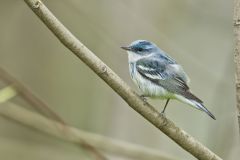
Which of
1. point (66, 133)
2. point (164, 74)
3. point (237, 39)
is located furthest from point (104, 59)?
point (237, 39)

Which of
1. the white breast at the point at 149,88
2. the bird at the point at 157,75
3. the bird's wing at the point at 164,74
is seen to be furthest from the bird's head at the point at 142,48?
the white breast at the point at 149,88

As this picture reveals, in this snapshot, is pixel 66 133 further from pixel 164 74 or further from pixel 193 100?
pixel 164 74

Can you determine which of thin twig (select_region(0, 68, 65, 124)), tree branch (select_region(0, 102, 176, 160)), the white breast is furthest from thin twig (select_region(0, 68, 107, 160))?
the white breast

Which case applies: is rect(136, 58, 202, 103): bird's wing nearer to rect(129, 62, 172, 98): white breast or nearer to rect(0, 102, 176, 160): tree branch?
rect(129, 62, 172, 98): white breast

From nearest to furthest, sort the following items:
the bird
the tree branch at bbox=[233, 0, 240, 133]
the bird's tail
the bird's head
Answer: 1. the tree branch at bbox=[233, 0, 240, 133]
2. the bird's tail
3. the bird
4. the bird's head

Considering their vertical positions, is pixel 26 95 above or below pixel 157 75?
below

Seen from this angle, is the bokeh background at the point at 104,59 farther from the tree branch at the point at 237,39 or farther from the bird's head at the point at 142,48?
the tree branch at the point at 237,39

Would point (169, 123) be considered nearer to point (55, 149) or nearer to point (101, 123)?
point (55, 149)
